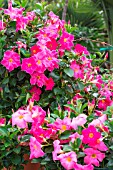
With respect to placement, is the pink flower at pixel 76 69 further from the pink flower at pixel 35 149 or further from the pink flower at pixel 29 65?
the pink flower at pixel 35 149

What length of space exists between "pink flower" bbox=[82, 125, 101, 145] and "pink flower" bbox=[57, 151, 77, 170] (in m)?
0.08

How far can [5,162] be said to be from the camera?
1.46 m

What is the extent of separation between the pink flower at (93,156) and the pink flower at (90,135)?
3cm

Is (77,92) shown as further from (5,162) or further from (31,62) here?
(5,162)

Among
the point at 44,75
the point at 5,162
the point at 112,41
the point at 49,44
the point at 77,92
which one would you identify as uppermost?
the point at 49,44

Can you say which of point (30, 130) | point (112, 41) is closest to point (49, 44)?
point (30, 130)

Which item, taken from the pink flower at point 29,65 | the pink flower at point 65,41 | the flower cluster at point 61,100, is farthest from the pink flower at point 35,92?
the pink flower at point 65,41

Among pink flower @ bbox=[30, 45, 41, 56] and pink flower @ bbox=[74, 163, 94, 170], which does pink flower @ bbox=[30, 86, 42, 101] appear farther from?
pink flower @ bbox=[74, 163, 94, 170]

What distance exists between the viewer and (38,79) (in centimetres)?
173

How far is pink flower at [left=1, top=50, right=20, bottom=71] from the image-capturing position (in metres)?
1.70

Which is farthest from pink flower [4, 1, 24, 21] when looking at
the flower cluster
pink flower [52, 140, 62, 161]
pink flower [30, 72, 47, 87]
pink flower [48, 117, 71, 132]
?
pink flower [52, 140, 62, 161]

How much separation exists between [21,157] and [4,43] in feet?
1.95

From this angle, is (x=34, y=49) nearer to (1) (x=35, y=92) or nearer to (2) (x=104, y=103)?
(1) (x=35, y=92)

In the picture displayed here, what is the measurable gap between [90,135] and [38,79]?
534mm
